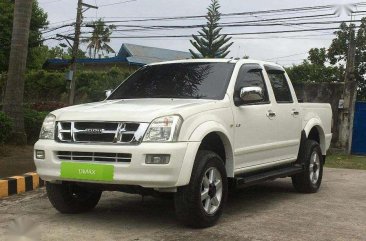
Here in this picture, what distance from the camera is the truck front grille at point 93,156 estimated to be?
453cm

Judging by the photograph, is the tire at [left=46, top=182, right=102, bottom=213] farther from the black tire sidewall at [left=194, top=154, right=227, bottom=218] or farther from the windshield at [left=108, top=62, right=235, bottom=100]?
the black tire sidewall at [left=194, top=154, right=227, bottom=218]

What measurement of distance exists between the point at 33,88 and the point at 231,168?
104 feet

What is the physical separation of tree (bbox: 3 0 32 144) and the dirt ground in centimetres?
46

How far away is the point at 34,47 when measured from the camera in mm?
34031

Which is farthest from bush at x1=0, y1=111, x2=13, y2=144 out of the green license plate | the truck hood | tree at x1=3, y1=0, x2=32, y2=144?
the green license plate

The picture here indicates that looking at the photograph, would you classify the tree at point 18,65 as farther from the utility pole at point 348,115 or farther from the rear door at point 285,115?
the utility pole at point 348,115

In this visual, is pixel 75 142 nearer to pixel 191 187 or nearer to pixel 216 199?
pixel 191 187

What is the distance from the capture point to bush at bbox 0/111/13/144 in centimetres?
1027

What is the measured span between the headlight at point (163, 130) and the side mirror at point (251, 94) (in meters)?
1.18

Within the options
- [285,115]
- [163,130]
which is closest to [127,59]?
[285,115]

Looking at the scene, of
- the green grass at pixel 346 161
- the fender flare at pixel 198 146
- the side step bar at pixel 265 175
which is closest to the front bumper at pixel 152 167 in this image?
the fender flare at pixel 198 146

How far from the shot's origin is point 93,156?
465 centimetres

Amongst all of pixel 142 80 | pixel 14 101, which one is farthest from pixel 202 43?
pixel 142 80

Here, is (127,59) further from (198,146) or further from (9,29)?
(198,146)
